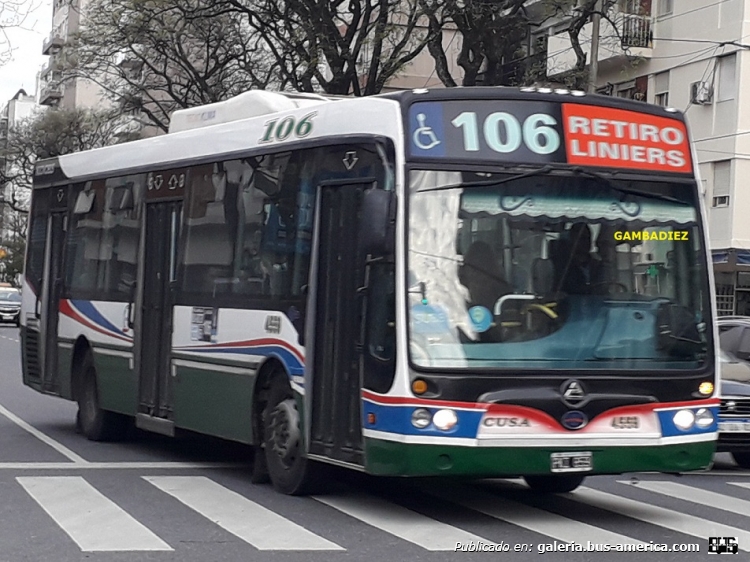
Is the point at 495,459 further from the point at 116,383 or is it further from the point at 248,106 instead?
the point at 116,383

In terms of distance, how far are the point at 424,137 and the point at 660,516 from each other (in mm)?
3233

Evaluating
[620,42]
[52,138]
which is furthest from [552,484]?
[52,138]

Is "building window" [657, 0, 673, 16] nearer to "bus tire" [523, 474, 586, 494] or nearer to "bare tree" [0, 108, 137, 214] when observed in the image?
"bus tire" [523, 474, 586, 494]

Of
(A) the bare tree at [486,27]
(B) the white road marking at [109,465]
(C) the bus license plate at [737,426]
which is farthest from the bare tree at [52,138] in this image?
(C) the bus license plate at [737,426]

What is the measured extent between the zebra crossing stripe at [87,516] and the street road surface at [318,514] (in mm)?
12

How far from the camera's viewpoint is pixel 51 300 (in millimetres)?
16734

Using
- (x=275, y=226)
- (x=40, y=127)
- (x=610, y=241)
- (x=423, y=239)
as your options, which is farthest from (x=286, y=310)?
(x=40, y=127)

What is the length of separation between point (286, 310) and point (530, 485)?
252 centimetres

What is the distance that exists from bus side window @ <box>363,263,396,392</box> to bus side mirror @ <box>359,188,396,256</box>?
180mm

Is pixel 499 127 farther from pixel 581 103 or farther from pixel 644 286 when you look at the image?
pixel 644 286

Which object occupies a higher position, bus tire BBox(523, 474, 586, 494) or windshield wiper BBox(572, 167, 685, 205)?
windshield wiper BBox(572, 167, 685, 205)

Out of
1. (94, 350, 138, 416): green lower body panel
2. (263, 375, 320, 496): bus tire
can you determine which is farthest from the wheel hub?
(94, 350, 138, 416): green lower body panel

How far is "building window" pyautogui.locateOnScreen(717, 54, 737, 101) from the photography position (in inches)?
1540

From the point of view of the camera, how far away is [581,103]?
10.5 meters
